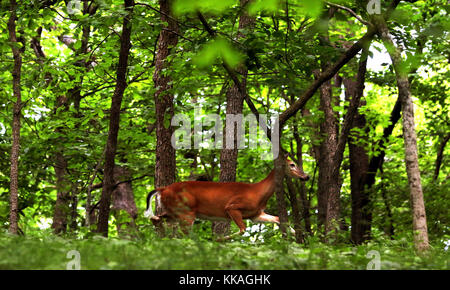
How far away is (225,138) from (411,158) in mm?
6974

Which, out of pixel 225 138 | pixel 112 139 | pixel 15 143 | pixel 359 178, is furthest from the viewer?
pixel 359 178

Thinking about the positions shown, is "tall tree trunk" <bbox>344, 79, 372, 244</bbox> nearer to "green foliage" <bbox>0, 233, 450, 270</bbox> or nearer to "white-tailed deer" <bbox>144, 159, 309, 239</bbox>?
"white-tailed deer" <bbox>144, 159, 309, 239</bbox>

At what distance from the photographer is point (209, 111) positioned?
746 inches

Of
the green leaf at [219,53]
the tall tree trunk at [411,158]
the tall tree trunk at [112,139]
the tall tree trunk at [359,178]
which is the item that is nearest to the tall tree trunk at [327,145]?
the tall tree trunk at [359,178]

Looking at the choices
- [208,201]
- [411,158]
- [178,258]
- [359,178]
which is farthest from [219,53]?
[359,178]

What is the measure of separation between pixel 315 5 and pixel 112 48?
384 inches

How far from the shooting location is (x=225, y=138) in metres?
13.5

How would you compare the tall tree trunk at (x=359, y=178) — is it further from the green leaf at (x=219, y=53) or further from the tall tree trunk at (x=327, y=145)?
the green leaf at (x=219, y=53)

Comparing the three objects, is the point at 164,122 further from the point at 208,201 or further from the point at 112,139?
the point at 208,201

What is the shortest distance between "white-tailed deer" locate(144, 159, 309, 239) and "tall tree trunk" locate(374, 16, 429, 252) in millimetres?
2546

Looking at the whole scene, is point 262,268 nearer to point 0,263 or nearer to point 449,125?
point 0,263

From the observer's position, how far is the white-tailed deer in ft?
28.7

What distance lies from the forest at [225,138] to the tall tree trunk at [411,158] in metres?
0.02

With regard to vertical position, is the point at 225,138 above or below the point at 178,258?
above
